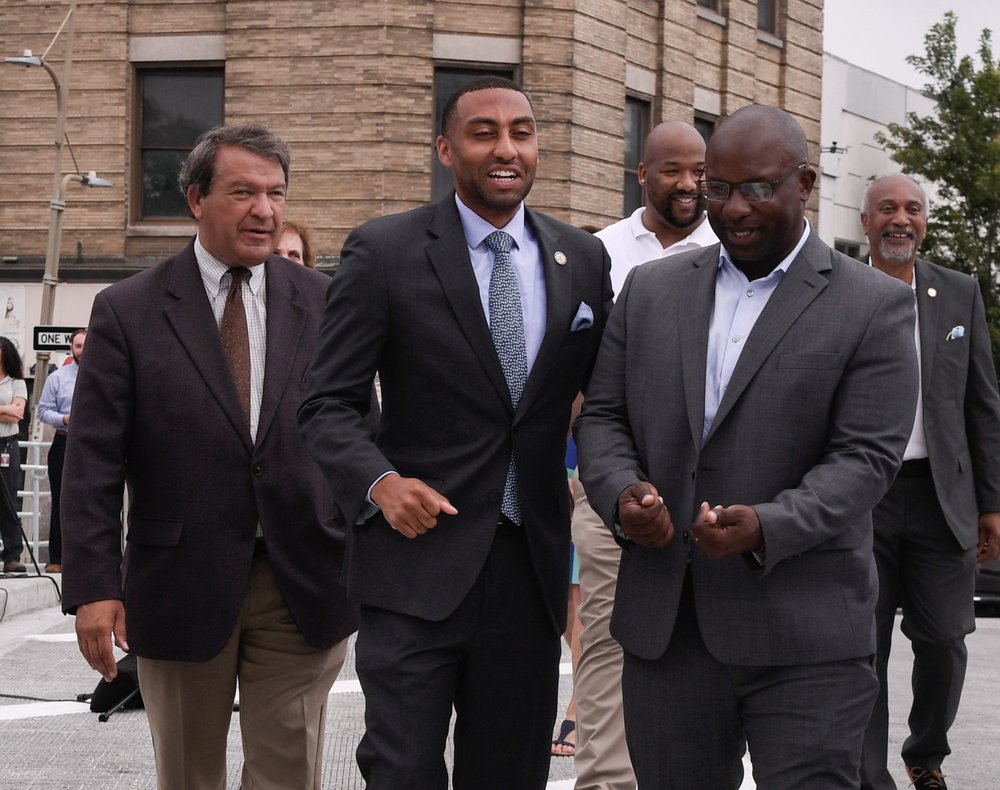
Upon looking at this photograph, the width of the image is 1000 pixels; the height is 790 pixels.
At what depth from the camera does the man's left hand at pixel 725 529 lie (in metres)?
3.47

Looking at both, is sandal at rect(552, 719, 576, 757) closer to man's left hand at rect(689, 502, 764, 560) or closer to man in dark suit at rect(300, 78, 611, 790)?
man in dark suit at rect(300, 78, 611, 790)

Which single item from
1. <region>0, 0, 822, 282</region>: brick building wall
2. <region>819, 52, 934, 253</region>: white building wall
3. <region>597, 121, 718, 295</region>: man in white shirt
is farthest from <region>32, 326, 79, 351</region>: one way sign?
<region>819, 52, 934, 253</region>: white building wall

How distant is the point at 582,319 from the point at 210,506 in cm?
119

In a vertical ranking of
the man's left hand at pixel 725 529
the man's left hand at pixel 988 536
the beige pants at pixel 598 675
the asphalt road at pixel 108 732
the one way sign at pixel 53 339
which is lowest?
the asphalt road at pixel 108 732

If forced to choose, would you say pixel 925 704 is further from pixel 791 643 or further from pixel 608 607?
Answer: pixel 791 643

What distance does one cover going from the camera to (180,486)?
4559mm

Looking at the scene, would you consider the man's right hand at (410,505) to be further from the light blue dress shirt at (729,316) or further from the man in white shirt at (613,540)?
the man in white shirt at (613,540)

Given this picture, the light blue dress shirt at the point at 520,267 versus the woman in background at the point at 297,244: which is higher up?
the woman in background at the point at 297,244

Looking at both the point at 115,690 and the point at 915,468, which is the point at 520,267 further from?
the point at 115,690

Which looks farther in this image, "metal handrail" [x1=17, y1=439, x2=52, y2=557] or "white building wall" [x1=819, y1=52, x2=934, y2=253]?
"white building wall" [x1=819, y1=52, x2=934, y2=253]

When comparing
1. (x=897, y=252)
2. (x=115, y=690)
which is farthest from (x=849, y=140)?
(x=897, y=252)

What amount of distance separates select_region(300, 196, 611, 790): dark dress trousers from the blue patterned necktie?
35 millimetres

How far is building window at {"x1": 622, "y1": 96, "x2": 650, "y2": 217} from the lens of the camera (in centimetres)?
2359

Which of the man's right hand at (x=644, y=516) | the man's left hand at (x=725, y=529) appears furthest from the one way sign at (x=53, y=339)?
the man's left hand at (x=725, y=529)
